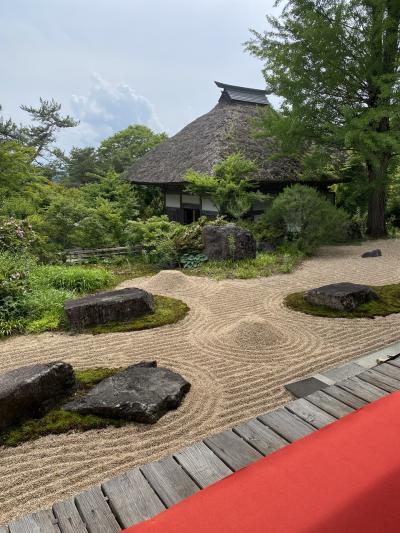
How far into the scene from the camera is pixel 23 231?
9.58 m

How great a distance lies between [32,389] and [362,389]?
3.03 meters

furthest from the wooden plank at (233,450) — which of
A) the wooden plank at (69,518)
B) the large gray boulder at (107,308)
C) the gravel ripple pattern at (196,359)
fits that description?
the large gray boulder at (107,308)

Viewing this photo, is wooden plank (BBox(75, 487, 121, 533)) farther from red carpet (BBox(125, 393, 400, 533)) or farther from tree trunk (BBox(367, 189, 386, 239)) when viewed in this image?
tree trunk (BBox(367, 189, 386, 239))

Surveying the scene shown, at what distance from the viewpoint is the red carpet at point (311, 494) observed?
1472mm

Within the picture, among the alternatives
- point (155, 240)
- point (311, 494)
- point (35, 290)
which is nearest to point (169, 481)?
point (311, 494)

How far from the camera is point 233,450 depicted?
7.20 ft

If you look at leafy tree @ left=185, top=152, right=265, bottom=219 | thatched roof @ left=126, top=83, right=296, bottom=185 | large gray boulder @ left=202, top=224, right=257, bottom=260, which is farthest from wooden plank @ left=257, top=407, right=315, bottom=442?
thatched roof @ left=126, top=83, right=296, bottom=185

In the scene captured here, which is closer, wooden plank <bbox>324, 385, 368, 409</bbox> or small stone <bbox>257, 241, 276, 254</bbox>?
wooden plank <bbox>324, 385, 368, 409</bbox>

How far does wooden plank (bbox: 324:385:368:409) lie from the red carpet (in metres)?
0.65

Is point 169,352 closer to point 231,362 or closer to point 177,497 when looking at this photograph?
point 231,362

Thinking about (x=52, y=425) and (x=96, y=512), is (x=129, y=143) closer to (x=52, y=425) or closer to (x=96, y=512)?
(x=52, y=425)

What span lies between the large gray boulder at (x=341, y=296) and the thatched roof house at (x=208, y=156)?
26.0 feet

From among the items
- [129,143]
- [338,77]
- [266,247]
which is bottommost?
[266,247]

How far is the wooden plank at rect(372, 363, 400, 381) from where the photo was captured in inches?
122
